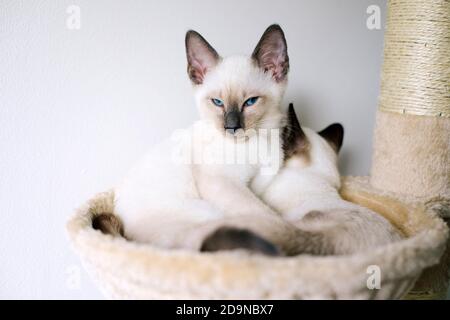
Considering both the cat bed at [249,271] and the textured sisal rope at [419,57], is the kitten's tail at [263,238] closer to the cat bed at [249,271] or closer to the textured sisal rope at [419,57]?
the cat bed at [249,271]

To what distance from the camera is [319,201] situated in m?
1.11

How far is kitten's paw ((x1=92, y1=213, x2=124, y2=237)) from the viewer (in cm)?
92

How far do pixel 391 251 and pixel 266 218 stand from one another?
25 centimetres

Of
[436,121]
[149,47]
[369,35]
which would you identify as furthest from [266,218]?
[369,35]

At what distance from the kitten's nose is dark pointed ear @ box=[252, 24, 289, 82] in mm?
202

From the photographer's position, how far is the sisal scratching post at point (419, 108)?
1194mm

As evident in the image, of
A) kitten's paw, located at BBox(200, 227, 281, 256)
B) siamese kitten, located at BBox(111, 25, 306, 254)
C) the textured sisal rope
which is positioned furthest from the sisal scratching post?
kitten's paw, located at BBox(200, 227, 281, 256)

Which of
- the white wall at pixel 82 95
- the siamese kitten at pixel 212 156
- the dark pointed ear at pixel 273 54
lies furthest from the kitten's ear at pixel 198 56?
the white wall at pixel 82 95

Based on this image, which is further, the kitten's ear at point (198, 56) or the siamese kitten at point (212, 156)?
the kitten's ear at point (198, 56)

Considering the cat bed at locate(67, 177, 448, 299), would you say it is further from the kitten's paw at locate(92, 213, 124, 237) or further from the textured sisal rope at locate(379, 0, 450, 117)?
the textured sisal rope at locate(379, 0, 450, 117)

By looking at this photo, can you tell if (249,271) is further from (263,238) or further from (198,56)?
(198,56)

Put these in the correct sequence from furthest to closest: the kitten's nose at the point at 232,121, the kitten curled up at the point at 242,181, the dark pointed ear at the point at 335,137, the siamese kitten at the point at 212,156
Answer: the dark pointed ear at the point at 335,137 → the kitten's nose at the point at 232,121 → the siamese kitten at the point at 212,156 → the kitten curled up at the point at 242,181

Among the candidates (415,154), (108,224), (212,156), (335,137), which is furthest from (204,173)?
(415,154)

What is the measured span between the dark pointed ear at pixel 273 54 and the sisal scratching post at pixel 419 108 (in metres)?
0.42
